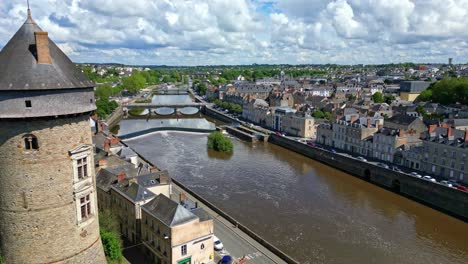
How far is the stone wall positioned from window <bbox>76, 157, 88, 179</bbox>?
0.27 m

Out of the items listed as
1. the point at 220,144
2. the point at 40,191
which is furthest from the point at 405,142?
the point at 40,191

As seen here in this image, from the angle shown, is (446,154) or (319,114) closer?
(446,154)

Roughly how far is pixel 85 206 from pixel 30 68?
3.71m

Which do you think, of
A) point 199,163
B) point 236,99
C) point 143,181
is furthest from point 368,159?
Result: point 236,99

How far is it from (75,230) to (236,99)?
8237 cm

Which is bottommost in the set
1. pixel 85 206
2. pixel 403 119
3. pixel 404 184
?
pixel 404 184

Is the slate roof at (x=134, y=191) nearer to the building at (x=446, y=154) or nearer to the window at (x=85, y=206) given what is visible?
the window at (x=85, y=206)

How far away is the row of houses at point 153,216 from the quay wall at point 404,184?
71.9 ft

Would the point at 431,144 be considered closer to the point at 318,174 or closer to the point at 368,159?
the point at 368,159

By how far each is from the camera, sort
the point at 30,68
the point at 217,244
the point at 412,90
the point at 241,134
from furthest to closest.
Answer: the point at 412,90 < the point at 241,134 < the point at 217,244 < the point at 30,68

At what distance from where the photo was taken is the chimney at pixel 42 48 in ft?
26.7

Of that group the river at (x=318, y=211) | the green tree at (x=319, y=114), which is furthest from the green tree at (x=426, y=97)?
the river at (x=318, y=211)

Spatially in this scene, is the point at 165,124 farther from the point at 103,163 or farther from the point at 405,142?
the point at 405,142

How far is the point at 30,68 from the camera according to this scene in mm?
8047
